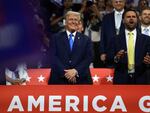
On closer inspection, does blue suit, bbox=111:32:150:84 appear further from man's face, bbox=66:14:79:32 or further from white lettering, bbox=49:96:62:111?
white lettering, bbox=49:96:62:111

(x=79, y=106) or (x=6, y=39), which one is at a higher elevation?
(x=6, y=39)

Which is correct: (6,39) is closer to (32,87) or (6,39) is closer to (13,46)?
(13,46)

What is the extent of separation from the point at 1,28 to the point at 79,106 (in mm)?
1726

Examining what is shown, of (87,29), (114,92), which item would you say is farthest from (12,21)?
(87,29)

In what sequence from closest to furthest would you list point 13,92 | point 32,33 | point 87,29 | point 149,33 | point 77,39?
point 32,33 < point 13,92 < point 77,39 < point 149,33 < point 87,29

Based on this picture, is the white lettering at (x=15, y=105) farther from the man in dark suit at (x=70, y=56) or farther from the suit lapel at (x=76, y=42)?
the suit lapel at (x=76, y=42)

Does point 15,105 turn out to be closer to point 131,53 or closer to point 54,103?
point 54,103

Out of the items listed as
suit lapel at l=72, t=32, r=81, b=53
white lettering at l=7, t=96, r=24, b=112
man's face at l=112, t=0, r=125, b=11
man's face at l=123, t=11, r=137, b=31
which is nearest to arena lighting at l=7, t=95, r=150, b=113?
white lettering at l=7, t=96, r=24, b=112

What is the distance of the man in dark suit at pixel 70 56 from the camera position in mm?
5285

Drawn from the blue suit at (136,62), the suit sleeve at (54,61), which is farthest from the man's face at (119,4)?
the suit sleeve at (54,61)

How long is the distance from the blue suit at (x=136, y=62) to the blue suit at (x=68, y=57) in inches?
18.2

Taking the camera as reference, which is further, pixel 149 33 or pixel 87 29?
pixel 87 29

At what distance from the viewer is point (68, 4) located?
746cm

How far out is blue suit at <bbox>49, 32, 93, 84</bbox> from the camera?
17.4ft
